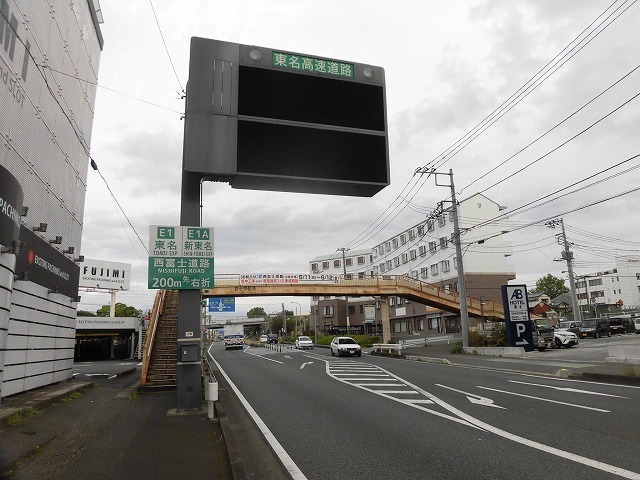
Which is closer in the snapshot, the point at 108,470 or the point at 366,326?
the point at 108,470

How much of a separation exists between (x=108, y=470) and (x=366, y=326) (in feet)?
246

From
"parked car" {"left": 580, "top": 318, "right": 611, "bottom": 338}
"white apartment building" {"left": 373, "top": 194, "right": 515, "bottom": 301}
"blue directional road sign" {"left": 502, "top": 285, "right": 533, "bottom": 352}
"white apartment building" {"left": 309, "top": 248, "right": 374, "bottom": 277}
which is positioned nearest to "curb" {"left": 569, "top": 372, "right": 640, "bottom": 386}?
"blue directional road sign" {"left": 502, "top": 285, "right": 533, "bottom": 352}

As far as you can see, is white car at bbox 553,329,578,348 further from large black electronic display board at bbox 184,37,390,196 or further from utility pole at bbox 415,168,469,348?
large black electronic display board at bbox 184,37,390,196

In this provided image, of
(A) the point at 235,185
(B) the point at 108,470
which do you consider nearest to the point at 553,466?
(B) the point at 108,470

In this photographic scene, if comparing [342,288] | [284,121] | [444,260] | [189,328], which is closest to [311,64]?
[284,121]

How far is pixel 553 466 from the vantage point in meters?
5.84

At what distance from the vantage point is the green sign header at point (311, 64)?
1103 cm

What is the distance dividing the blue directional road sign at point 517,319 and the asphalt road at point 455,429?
11.8 metres

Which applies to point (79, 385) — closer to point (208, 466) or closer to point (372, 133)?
point (208, 466)

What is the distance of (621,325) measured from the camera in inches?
1623

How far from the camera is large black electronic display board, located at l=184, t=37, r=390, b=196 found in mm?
10305

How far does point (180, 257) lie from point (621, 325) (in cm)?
4437

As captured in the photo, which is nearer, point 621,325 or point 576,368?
point 576,368

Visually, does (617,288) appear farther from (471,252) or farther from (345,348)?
(345,348)
